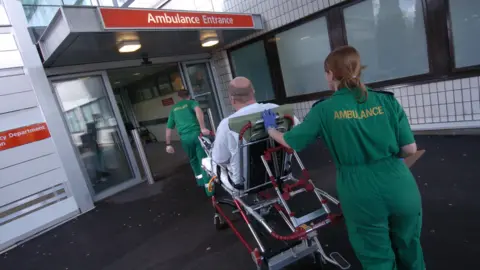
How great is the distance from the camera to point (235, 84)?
8.04ft

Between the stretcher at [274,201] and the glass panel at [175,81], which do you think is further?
the glass panel at [175,81]

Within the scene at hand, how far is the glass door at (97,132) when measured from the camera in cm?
506

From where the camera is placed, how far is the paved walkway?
2371 mm

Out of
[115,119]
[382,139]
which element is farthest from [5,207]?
[382,139]

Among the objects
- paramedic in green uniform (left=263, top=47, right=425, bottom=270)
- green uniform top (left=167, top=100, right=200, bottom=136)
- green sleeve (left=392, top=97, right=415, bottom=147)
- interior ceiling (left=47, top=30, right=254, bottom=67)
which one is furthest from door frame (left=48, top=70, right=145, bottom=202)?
green sleeve (left=392, top=97, right=415, bottom=147)

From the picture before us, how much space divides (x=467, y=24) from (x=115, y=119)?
6.35 meters

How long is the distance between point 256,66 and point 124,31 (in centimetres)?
376

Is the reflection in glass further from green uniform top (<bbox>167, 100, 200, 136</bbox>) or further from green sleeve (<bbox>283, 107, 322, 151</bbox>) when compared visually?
green sleeve (<bbox>283, 107, 322, 151</bbox>)

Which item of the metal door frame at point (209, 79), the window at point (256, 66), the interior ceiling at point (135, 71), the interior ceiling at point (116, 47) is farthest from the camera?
the metal door frame at point (209, 79)

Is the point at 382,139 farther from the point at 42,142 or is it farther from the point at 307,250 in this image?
the point at 42,142

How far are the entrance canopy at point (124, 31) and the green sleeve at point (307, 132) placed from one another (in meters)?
3.25

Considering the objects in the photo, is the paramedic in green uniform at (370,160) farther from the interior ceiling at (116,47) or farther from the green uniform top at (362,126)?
the interior ceiling at (116,47)

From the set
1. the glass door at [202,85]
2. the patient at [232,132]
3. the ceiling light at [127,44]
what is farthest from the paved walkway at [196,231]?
the glass door at [202,85]

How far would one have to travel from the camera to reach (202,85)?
24.8 ft
